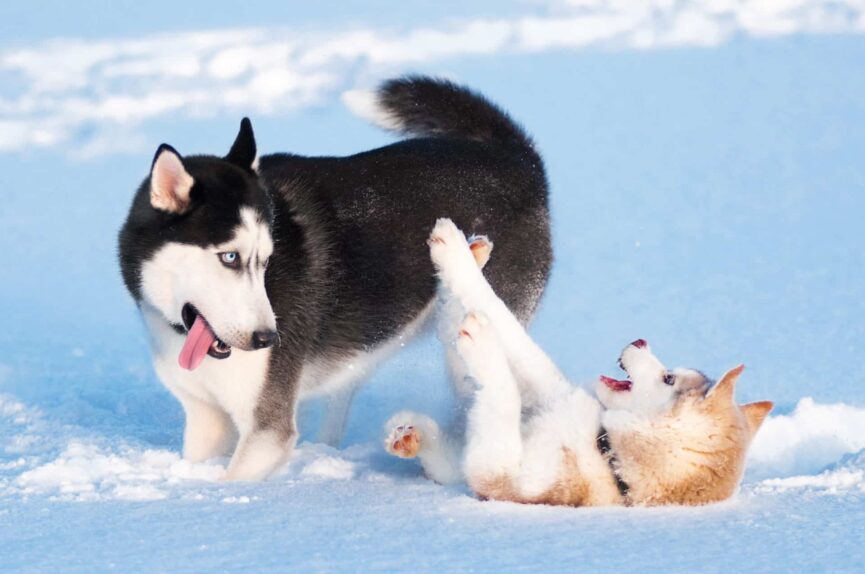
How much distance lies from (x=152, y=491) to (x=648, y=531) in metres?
1.54

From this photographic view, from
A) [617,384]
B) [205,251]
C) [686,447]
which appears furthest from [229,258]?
[686,447]

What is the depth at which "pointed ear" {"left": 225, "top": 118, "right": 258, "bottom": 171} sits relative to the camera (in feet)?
12.9

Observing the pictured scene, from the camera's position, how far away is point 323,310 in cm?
421

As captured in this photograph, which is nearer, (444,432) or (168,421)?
(444,432)

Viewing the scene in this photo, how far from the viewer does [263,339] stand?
3.64 m

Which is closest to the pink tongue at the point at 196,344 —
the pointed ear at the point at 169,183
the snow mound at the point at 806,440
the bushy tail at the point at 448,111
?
the pointed ear at the point at 169,183

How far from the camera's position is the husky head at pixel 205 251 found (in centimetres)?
363

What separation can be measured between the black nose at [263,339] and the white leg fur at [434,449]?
49cm

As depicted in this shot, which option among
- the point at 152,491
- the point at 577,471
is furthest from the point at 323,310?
the point at 577,471

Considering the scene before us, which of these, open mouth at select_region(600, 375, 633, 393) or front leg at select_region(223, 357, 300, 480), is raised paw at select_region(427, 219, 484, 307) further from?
front leg at select_region(223, 357, 300, 480)

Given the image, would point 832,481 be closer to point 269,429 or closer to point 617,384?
point 617,384

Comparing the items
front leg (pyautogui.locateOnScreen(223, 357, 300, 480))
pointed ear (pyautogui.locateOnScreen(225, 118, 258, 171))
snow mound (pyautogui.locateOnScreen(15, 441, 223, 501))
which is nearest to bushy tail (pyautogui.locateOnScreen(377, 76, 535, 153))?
pointed ear (pyautogui.locateOnScreen(225, 118, 258, 171))

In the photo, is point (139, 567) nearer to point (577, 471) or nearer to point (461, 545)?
point (461, 545)

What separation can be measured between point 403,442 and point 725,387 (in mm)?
1030
